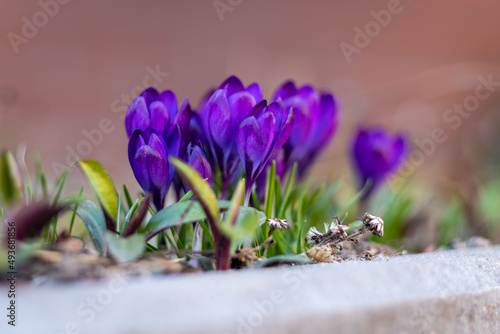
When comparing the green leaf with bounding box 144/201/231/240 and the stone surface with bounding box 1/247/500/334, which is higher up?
the green leaf with bounding box 144/201/231/240

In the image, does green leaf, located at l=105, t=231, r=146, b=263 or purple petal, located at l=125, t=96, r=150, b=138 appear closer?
green leaf, located at l=105, t=231, r=146, b=263

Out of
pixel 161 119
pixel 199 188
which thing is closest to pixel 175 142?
pixel 161 119

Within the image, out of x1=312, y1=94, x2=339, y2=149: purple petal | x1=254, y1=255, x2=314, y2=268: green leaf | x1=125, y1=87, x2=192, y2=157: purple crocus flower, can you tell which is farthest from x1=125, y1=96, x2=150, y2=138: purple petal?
x1=312, y1=94, x2=339, y2=149: purple petal

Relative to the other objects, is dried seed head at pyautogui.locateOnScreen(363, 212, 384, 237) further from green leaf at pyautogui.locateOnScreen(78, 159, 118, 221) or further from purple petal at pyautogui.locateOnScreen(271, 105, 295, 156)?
green leaf at pyautogui.locateOnScreen(78, 159, 118, 221)

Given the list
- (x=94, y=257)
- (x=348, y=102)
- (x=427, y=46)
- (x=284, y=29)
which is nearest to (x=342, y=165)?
(x=348, y=102)

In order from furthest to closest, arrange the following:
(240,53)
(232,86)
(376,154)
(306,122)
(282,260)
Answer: (240,53) → (376,154) → (306,122) → (232,86) → (282,260)

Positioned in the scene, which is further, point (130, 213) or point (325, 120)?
point (325, 120)

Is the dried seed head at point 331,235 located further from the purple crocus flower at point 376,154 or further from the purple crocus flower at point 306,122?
the purple crocus flower at point 376,154

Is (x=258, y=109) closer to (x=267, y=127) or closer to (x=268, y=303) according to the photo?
(x=267, y=127)
